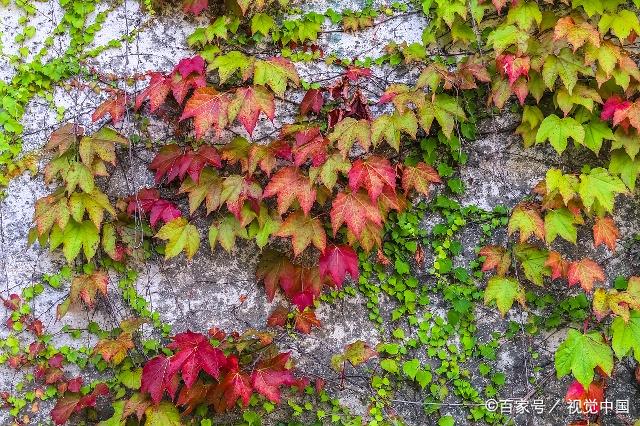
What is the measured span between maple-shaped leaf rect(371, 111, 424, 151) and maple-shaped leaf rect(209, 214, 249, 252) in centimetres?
84

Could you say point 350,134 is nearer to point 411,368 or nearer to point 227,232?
point 227,232

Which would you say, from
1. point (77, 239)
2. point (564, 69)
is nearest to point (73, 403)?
point (77, 239)

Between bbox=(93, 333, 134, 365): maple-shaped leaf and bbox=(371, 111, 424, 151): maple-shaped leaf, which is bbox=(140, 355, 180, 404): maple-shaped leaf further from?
bbox=(371, 111, 424, 151): maple-shaped leaf

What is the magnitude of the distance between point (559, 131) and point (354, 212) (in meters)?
1.17

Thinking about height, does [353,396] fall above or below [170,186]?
below

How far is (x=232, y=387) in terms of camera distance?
303 cm

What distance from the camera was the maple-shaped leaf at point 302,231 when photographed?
3.07m

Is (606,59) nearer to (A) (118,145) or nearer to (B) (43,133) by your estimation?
(A) (118,145)

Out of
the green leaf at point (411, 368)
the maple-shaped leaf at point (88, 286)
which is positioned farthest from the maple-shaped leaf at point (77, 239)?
the green leaf at point (411, 368)

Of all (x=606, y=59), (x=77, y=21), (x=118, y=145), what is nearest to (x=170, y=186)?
(x=118, y=145)

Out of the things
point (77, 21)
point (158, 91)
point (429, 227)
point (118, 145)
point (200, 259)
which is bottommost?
point (429, 227)

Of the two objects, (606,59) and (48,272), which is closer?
(606,59)

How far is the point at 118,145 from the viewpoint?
3.29 metres

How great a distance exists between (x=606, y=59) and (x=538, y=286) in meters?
1.25
